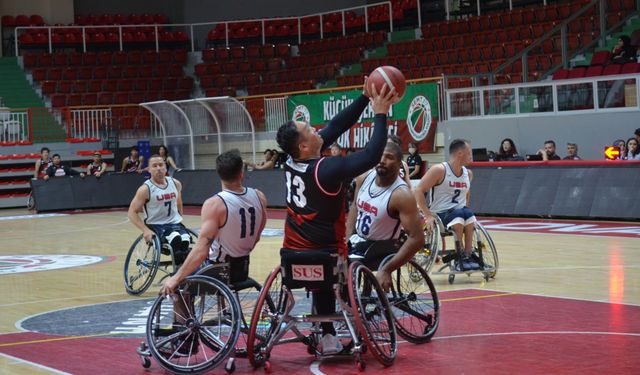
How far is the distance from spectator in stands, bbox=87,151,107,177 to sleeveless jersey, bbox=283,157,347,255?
23.2 meters

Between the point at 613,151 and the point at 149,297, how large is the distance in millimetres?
11063

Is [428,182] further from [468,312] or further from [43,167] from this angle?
[43,167]

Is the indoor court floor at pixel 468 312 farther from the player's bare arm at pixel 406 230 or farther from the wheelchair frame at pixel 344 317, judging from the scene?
the player's bare arm at pixel 406 230

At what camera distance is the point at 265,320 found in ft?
26.0

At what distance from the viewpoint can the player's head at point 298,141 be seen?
7.68m

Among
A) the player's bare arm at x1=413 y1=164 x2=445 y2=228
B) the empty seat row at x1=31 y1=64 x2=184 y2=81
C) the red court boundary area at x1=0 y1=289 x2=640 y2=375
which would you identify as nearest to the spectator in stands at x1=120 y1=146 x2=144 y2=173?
the empty seat row at x1=31 y1=64 x2=184 y2=81

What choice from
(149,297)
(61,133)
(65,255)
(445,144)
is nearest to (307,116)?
(445,144)

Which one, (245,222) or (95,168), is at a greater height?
(95,168)

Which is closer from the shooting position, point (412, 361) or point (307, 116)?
point (412, 361)

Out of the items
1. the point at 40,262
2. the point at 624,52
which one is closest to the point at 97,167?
the point at 40,262

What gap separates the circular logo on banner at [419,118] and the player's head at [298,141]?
17.7m

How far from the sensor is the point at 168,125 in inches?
1277

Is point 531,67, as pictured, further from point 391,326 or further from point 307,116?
point 391,326

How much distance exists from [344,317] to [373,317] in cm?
53
